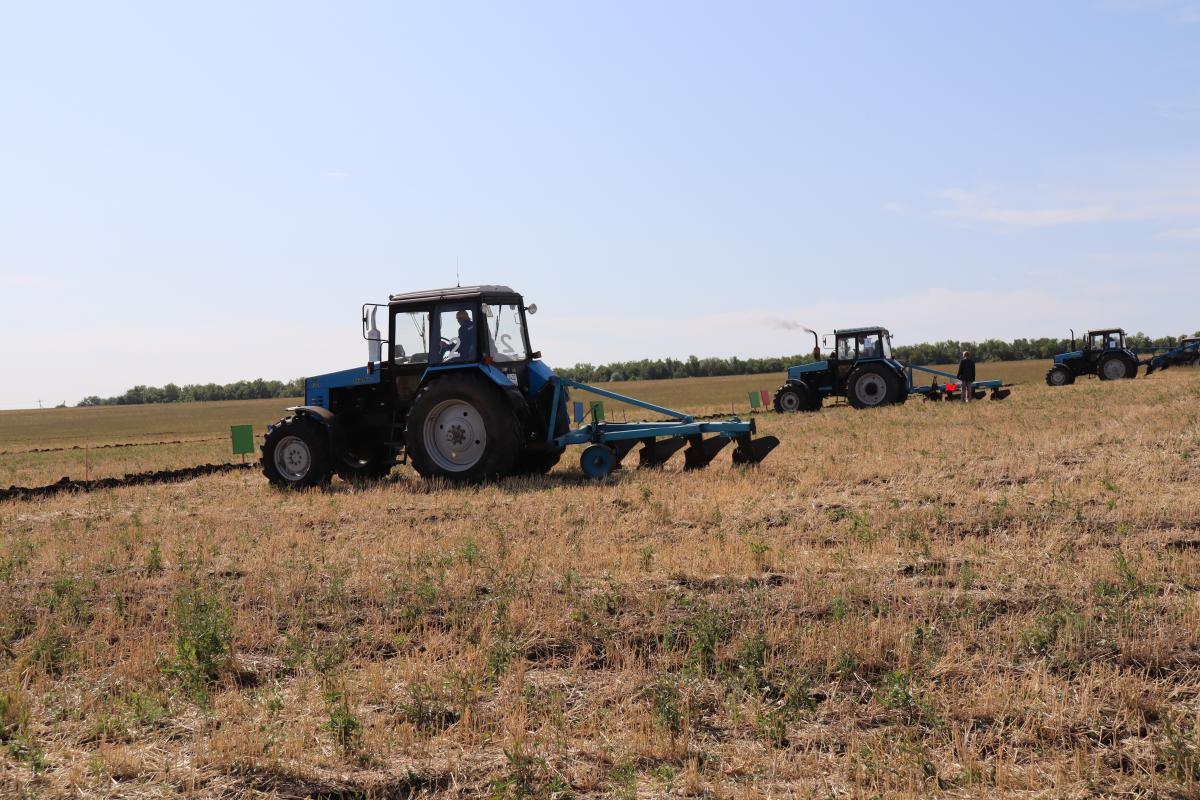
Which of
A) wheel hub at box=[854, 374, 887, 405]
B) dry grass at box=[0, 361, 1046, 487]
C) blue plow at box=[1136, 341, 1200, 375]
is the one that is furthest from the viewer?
blue plow at box=[1136, 341, 1200, 375]

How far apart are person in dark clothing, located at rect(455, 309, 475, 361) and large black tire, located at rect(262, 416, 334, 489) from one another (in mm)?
2169

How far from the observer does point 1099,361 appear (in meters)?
35.5

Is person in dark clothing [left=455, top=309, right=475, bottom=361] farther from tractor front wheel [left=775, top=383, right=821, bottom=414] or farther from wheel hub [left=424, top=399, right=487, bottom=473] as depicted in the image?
tractor front wheel [left=775, top=383, right=821, bottom=414]

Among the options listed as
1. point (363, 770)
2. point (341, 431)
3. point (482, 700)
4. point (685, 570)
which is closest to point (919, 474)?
point (685, 570)

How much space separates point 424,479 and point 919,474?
602cm

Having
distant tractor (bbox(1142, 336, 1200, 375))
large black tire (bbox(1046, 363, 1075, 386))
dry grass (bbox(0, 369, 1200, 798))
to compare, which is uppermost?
distant tractor (bbox(1142, 336, 1200, 375))

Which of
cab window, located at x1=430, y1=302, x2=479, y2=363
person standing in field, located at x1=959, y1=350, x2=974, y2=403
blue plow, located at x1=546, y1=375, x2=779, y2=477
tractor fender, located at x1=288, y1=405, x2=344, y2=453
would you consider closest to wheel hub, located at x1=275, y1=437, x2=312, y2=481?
tractor fender, located at x1=288, y1=405, x2=344, y2=453

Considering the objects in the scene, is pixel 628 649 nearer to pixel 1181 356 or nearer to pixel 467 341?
pixel 467 341

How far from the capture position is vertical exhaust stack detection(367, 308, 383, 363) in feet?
44.7

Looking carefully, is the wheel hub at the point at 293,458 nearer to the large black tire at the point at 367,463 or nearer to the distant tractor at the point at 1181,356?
the large black tire at the point at 367,463

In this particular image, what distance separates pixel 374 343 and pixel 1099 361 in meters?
29.0

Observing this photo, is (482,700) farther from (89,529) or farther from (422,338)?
(422,338)

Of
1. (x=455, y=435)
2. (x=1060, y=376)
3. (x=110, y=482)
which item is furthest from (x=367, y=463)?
(x=1060, y=376)

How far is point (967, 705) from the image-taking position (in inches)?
193
